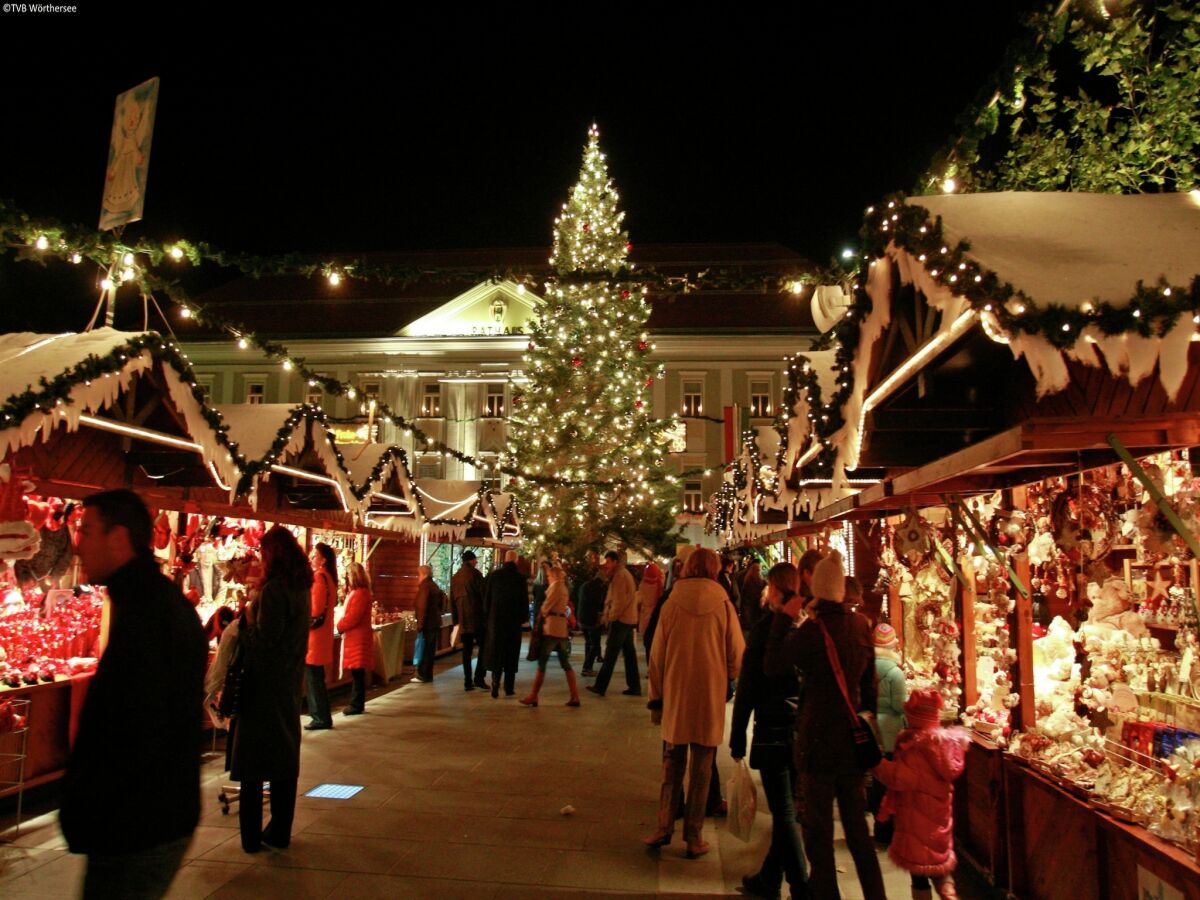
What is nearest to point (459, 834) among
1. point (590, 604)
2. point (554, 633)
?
point (554, 633)

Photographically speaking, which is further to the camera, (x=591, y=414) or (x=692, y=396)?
(x=692, y=396)

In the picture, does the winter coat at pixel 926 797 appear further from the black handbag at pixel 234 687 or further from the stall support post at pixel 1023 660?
the black handbag at pixel 234 687

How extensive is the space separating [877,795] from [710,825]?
50.7 inches

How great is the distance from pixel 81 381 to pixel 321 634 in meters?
4.18

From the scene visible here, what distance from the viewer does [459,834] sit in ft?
20.0

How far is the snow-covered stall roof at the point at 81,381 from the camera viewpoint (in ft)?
18.7

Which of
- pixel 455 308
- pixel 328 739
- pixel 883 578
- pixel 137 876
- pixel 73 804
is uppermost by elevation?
pixel 455 308

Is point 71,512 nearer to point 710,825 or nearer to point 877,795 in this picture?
point 710,825

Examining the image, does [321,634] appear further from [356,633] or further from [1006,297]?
[1006,297]

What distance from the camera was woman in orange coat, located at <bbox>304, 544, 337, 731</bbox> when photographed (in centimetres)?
902

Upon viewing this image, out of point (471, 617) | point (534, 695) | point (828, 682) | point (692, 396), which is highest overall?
point (692, 396)

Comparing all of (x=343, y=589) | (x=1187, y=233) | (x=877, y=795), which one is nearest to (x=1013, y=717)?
(x=877, y=795)

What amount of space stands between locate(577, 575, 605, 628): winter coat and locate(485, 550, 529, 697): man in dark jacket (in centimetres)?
228

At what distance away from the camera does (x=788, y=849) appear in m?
4.95
